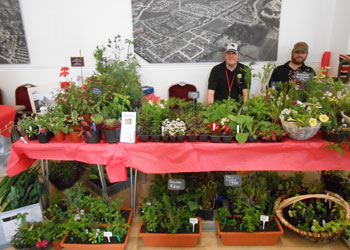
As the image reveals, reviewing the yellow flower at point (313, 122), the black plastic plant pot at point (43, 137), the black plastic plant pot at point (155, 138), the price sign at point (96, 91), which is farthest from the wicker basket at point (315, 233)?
the black plastic plant pot at point (43, 137)

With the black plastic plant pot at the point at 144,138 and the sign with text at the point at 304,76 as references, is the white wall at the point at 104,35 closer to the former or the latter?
the sign with text at the point at 304,76

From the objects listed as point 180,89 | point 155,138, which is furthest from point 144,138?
point 180,89

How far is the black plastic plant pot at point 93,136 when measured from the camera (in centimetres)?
175

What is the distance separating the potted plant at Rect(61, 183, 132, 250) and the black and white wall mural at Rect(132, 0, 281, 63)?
2.44 meters

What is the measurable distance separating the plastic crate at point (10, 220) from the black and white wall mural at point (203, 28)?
2558mm

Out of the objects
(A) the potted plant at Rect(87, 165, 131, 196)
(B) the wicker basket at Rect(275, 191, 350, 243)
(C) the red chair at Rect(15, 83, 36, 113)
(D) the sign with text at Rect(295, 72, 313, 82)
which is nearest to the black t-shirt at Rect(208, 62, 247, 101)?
(D) the sign with text at Rect(295, 72, 313, 82)

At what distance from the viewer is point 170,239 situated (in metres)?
1.81

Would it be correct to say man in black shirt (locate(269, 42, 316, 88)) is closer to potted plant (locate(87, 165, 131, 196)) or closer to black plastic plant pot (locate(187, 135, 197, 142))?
black plastic plant pot (locate(187, 135, 197, 142))

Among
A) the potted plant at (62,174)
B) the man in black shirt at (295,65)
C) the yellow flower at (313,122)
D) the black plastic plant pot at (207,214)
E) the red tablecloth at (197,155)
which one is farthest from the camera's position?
the man in black shirt at (295,65)

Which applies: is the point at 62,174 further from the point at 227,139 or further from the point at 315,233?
the point at 315,233

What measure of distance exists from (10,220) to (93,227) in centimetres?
65

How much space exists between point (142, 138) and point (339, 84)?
152cm

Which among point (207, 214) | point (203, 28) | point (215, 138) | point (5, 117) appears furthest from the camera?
point (203, 28)

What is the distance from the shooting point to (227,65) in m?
3.03
